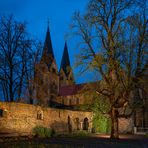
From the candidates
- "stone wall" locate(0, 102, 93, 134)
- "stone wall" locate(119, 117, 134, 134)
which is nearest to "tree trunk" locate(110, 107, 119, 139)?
"stone wall" locate(0, 102, 93, 134)

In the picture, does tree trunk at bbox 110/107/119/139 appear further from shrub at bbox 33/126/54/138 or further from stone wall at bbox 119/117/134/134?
stone wall at bbox 119/117/134/134

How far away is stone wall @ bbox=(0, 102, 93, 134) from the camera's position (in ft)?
72.3

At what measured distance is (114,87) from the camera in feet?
65.5

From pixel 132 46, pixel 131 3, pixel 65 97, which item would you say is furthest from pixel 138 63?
pixel 65 97

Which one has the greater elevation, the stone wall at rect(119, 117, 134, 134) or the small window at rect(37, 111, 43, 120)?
the small window at rect(37, 111, 43, 120)

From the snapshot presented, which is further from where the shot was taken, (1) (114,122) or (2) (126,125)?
(2) (126,125)

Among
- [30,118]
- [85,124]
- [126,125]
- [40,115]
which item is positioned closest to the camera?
[30,118]

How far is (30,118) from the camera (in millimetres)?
24453

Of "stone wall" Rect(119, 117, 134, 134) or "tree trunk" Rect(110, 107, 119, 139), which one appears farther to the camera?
"stone wall" Rect(119, 117, 134, 134)

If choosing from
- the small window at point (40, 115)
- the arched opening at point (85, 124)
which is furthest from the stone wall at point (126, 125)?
the small window at point (40, 115)

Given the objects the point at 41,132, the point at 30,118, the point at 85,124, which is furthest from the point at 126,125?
the point at 41,132

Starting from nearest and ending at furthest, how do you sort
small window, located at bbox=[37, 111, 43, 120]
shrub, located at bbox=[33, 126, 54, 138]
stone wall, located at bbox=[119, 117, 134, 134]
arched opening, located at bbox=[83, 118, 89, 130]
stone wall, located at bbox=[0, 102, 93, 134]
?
stone wall, located at bbox=[0, 102, 93, 134], shrub, located at bbox=[33, 126, 54, 138], small window, located at bbox=[37, 111, 43, 120], arched opening, located at bbox=[83, 118, 89, 130], stone wall, located at bbox=[119, 117, 134, 134]

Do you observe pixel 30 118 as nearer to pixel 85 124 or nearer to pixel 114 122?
pixel 114 122

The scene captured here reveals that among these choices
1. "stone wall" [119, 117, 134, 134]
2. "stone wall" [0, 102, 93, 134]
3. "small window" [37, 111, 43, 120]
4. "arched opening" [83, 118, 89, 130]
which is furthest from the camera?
"stone wall" [119, 117, 134, 134]
